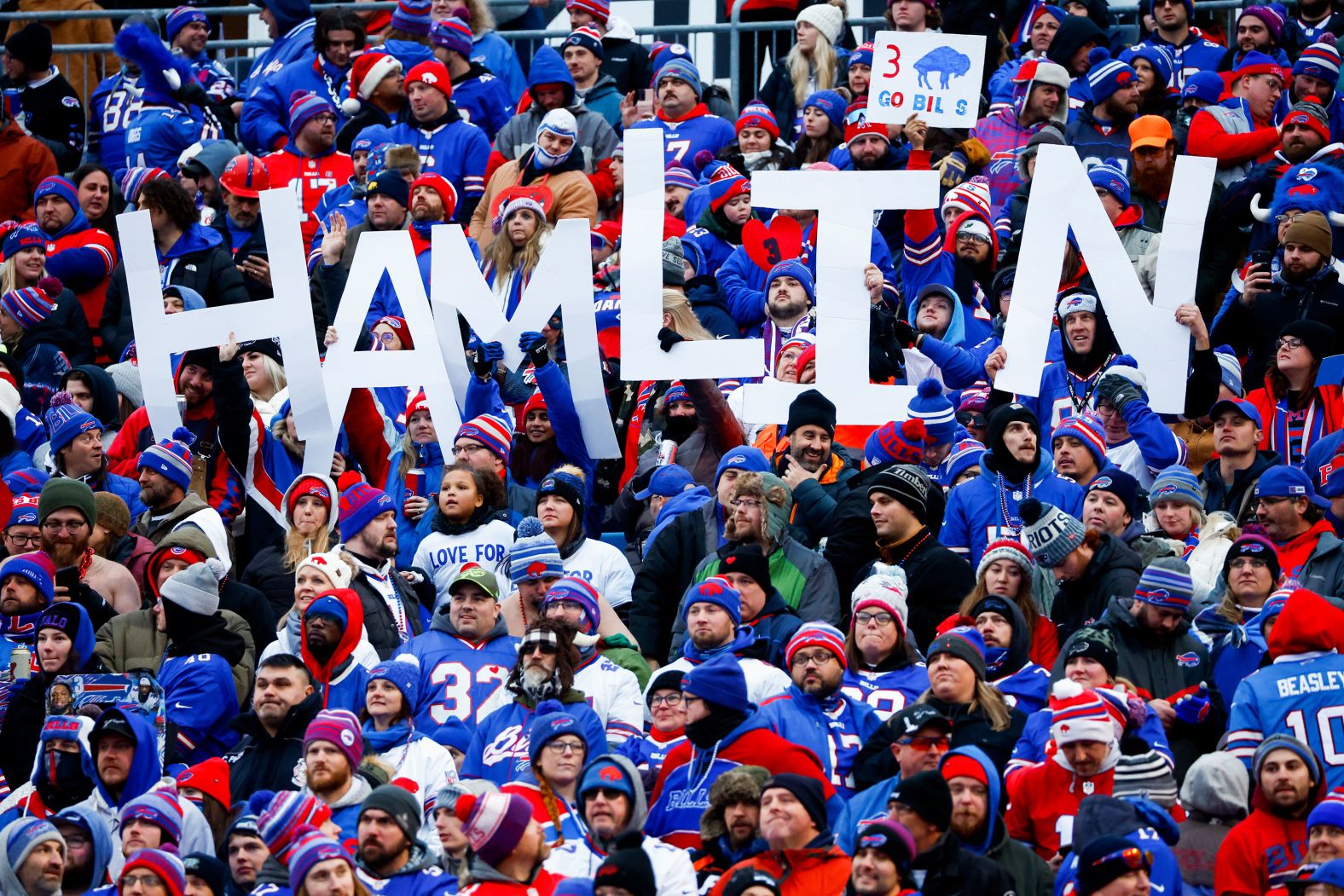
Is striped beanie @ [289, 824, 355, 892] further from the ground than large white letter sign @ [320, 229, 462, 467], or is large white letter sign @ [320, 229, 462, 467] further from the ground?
large white letter sign @ [320, 229, 462, 467]

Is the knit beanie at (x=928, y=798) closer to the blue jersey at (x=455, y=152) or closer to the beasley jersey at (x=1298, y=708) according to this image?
the beasley jersey at (x=1298, y=708)

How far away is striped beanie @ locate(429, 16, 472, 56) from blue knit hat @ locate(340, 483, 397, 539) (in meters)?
5.57

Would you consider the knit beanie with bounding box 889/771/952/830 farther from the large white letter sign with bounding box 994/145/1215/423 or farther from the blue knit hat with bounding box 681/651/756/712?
the large white letter sign with bounding box 994/145/1215/423

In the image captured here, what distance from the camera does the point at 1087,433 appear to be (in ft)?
41.7

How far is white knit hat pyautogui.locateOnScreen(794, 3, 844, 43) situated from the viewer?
1753 centimetres

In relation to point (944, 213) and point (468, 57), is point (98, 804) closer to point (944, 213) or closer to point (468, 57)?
point (944, 213)

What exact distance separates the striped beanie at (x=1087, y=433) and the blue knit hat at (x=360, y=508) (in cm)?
298

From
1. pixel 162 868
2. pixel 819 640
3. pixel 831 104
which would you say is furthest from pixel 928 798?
pixel 831 104

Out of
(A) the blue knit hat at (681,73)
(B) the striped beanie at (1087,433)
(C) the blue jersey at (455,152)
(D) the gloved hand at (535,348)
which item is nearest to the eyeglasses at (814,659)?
(B) the striped beanie at (1087,433)

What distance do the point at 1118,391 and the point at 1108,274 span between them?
935 mm

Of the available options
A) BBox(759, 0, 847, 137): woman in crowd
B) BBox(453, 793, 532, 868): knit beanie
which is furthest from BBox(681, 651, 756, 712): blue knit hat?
BBox(759, 0, 847, 137): woman in crowd

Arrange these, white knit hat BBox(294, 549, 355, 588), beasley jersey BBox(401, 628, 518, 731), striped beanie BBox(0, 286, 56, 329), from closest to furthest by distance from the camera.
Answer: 1. beasley jersey BBox(401, 628, 518, 731)
2. white knit hat BBox(294, 549, 355, 588)
3. striped beanie BBox(0, 286, 56, 329)

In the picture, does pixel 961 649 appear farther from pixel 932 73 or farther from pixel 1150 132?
pixel 932 73

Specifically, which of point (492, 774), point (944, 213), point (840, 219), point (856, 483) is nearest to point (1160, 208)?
point (944, 213)
